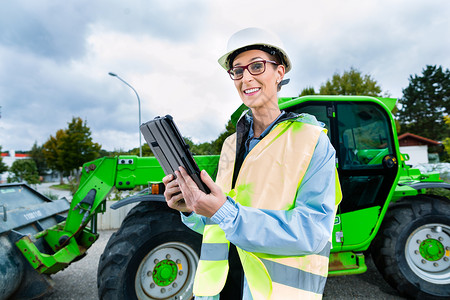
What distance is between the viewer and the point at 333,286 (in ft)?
12.6

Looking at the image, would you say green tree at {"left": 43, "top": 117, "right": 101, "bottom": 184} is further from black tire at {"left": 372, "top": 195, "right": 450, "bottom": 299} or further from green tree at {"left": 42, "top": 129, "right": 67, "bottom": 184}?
black tire at {"left": 372, "top": 195, "right": 450, "bottom": 299}

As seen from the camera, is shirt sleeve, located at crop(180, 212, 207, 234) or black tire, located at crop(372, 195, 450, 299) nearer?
shirt sleeve, located at crop(180, 212, 207, 234)

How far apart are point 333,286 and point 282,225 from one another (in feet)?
11.7

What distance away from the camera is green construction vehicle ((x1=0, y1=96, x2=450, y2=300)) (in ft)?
9.53

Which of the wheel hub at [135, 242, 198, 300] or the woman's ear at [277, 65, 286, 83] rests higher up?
the woman's ear at [277, 65, 286, 83]

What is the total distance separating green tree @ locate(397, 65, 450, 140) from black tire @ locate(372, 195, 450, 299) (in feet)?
129

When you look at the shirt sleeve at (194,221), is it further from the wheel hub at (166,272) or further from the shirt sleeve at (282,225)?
the wheel hub at (166,272)

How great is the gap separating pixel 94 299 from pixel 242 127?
336 cm

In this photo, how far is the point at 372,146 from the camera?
11.3ft

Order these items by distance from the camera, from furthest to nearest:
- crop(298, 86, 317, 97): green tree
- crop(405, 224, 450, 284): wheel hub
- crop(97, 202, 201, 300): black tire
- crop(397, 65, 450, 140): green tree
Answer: crop(397, 65, 450, 140): green tree < crop(298, 86, 317, 97): green tree < crop(405, 224, 450, 284): wheel hub < crop(97, 202, 201, 300): black tire

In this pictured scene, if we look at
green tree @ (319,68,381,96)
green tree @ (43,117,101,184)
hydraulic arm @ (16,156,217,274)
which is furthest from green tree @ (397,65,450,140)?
hydraulic arm @ (16,156,217,274)

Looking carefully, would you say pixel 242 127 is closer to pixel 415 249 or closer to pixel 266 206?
pixel 266 206

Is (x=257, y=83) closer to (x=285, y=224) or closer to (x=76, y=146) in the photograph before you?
(x=285, y=224)

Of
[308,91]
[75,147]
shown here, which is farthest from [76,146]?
[308,91]
